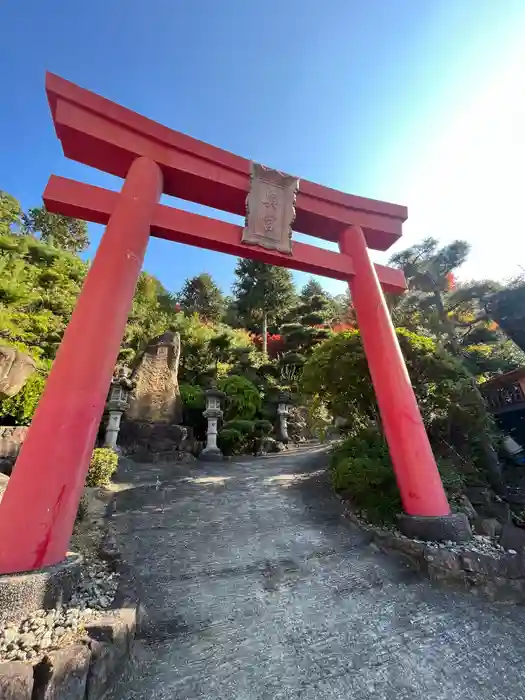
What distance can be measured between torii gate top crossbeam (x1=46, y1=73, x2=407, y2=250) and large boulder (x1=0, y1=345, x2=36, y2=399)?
4.38 m

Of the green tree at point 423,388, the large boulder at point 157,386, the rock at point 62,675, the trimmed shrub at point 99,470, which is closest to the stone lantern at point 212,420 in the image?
the large boulder at point 157,386

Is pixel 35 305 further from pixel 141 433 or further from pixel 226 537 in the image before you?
pixel 226 537

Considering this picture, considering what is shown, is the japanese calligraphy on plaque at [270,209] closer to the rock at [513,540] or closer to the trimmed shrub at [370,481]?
the trimmed shrub at [370,481]

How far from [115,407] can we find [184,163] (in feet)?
24.1

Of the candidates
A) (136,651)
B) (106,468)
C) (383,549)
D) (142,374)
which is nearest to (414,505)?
(383,549)

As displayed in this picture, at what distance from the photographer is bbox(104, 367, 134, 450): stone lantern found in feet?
29.7

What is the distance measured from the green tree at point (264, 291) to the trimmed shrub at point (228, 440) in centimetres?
1019

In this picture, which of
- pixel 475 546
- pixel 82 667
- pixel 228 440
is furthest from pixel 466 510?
pixel 228 440

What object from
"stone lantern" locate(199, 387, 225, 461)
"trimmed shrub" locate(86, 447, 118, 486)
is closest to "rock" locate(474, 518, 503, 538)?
"trimmed shrub" locate(86, 447, 118, 486)

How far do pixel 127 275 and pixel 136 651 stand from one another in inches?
137

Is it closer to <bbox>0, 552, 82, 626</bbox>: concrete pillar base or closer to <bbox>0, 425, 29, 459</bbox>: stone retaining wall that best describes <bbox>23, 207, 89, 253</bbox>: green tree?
<bbox>0, 425, 29, 459</bbox>: stone retaining wall

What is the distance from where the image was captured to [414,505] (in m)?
3.75

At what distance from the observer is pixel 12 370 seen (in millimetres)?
6457

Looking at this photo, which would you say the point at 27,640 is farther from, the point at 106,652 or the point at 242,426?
the point at 242,426
